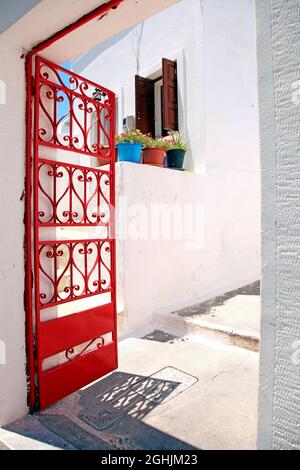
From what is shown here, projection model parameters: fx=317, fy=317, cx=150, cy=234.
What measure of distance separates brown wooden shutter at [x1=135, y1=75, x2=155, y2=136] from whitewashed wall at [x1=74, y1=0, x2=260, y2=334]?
0.91 feet

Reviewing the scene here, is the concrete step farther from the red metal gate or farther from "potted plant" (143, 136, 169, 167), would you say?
"potted plant" (143, 136, 169, 167)

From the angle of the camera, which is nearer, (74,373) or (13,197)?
(13,197)

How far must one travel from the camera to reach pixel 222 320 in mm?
3730

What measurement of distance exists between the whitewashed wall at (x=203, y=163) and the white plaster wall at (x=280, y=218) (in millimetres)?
2658

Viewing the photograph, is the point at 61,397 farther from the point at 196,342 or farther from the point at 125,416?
the point at 196,342

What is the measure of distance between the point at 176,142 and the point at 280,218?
13.0ft

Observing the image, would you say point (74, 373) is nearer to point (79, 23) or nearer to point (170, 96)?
point (79, 23)

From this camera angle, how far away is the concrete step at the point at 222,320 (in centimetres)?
334

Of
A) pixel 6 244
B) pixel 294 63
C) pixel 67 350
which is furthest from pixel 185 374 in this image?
pixel 294 63

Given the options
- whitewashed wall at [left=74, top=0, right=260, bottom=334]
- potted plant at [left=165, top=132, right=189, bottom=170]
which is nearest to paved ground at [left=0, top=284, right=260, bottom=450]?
whitewashed wall at [left=74, top=0, right=260, bottom=334]

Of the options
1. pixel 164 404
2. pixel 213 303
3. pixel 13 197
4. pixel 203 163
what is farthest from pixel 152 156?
pixel 164 404

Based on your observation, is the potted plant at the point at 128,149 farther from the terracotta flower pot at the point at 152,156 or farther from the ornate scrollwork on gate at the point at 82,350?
the ornate scrollwork on gate at the point at 82,350

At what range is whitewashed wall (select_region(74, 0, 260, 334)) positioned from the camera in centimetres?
406
